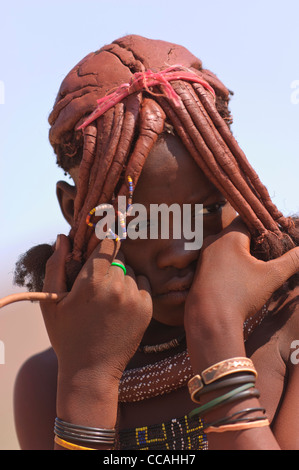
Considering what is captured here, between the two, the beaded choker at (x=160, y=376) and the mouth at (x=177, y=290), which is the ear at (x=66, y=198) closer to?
the mouth at (x=177, y=290)

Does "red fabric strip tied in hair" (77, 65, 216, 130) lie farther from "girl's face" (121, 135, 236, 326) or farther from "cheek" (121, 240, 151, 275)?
"cheek" (121, 240, 151, 275)

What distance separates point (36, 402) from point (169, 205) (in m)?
1.66

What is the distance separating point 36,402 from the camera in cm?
360

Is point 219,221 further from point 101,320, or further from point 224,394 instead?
point 224,394

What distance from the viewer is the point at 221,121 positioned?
272 cm

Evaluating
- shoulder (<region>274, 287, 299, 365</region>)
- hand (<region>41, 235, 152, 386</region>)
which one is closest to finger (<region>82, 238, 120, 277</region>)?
hand (<region>41, 235, 152, 386</region>)

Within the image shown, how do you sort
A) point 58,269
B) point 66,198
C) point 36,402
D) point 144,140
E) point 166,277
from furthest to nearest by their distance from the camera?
point 36,402 < point 66,198 < point 58,269 < point 166,277 < point 144,140

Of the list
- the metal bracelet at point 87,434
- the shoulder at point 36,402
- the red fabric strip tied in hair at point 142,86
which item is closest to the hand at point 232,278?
the metal bracelet at point 87,434

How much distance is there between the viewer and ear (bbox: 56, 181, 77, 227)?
9.96 feet

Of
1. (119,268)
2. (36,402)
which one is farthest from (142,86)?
(36,402)

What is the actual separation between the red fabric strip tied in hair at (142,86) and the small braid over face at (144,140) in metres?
0.02

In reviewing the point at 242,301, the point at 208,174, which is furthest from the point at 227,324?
the point at 208,174
